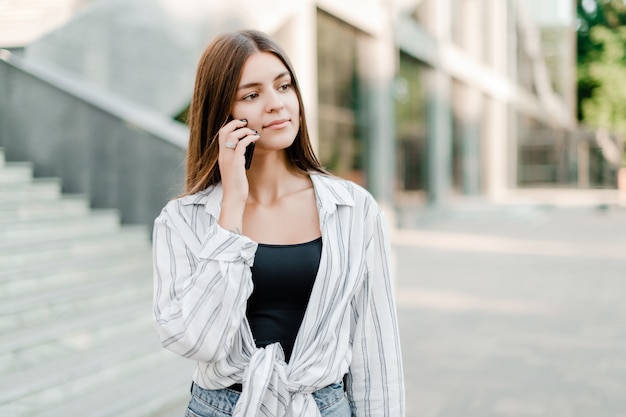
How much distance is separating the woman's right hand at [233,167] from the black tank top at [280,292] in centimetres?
13

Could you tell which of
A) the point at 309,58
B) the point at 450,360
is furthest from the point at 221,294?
the point at 309,58

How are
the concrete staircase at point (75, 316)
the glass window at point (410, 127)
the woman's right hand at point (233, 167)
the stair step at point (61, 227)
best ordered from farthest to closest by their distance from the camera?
the glass window at point (410, 127) < the stair step at point (61, 227) < the concrete staircase at point (75, 316) < the woman's right hand at point (233, 167)

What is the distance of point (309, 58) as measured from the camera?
1363cm

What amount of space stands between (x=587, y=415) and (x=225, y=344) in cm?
394

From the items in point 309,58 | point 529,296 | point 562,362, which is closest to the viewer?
point 562,362

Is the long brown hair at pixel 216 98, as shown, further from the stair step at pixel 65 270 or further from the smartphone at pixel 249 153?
the stair step at pixel 65 270

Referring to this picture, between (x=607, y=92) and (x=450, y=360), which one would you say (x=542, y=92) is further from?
(x=450, y=360)

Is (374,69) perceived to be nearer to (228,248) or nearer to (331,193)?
(331,193)

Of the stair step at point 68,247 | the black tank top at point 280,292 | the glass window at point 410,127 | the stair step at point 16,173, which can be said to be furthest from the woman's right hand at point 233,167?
the glass window at point 410,127

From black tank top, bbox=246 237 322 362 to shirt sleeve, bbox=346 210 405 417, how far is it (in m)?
0.17

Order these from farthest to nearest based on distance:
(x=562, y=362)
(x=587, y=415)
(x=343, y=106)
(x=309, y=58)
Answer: (x=343, y=106)
(x=309, y=58)
(x=562, y=362)
(x=587, y=415)

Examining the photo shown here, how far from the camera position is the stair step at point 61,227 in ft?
21.0

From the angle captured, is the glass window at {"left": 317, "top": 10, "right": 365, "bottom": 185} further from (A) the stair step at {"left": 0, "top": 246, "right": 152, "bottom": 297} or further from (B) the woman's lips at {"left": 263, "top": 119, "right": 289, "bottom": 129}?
(B) the woman's lips at {"left": 263, "top": 119, "right": 289, "bottom": 129}

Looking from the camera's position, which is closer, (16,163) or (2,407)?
(2,407)
